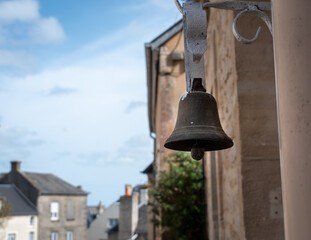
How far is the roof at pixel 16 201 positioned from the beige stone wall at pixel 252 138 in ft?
106

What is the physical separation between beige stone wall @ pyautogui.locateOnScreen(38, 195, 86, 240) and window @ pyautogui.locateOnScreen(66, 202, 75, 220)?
0.24 m

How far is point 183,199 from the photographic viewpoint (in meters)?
9.24

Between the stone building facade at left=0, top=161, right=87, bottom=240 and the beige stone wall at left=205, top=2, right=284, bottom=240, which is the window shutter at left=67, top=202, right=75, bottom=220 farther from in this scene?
the beige stone wall at left=205, top=2, right=284, bottom=240

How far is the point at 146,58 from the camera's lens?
546 inches

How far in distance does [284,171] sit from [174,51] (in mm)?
10896

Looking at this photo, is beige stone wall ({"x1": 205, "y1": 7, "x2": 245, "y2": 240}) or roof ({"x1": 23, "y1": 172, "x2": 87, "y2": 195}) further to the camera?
roof ({"x1": 23, "y1": 172, "x2": 87, "y2": 195})

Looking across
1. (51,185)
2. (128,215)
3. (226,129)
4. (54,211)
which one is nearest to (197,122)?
(226,129)

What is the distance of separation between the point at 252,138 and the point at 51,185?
3726cm

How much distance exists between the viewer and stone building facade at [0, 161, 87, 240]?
37312mm

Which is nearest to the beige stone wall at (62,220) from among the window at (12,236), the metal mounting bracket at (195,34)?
the window at (12,236)

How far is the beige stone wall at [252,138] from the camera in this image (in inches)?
151

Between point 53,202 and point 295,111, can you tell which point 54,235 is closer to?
point 53,202

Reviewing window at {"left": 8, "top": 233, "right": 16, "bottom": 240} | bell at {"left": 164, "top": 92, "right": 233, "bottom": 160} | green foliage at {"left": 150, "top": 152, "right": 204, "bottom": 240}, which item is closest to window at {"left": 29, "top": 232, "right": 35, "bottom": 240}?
window at {"left": 8, "top": 233, "right": 16, "bottom": 240}

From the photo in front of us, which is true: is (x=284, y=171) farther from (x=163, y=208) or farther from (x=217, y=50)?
(x=163, y=208)
